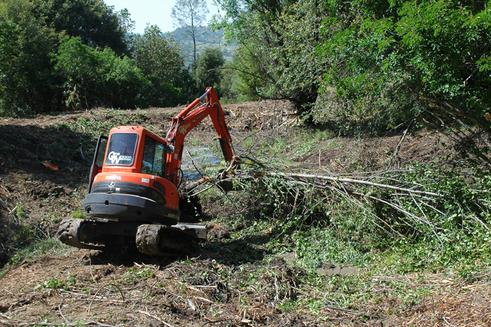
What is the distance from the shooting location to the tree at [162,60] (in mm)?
36969

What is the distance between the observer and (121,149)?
853 centimetres

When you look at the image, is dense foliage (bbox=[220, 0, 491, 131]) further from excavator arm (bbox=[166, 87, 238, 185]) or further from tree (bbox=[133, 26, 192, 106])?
tree (bbox=[133, 26, 192, 106])

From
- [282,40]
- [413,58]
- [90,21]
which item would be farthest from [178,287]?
[90,21]

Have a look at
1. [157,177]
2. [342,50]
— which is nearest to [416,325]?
[157,177]

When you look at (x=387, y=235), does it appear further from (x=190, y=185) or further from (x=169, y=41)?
(x=169, y=41)

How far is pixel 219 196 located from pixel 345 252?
12.2ft

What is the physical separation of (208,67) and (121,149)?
3628 centimetres

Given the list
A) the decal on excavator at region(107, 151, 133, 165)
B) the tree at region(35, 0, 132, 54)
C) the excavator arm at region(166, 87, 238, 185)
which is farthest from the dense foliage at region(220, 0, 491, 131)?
the tree at region(35, 0, 132, 54)

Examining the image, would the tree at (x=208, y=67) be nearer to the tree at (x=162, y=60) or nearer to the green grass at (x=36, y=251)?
the tree at (x=162, y=60)

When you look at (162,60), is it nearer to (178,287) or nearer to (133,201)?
(133,201)

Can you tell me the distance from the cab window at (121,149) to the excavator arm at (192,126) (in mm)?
854

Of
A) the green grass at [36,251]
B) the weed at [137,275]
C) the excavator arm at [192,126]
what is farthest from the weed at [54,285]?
the excavator arm at [192,126]

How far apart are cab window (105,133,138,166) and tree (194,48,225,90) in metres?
31.1

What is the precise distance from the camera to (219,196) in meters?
11.9
